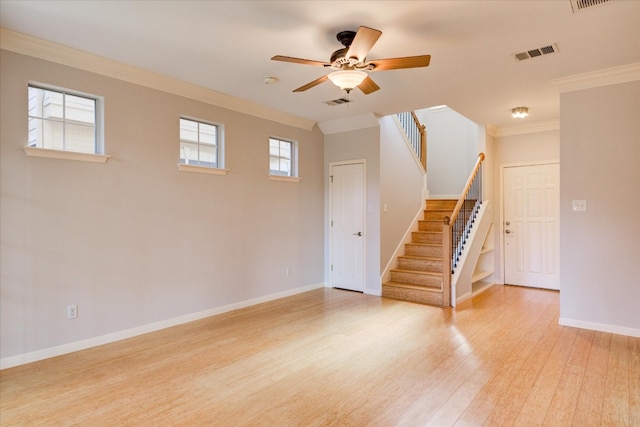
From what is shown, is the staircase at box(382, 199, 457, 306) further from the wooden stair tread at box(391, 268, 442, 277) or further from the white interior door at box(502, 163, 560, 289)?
the white interior door at box(502, 163, 560, 289)

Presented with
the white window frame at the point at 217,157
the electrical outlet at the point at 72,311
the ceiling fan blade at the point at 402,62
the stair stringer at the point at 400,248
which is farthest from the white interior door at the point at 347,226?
the electrical outlet at the point at 72,311

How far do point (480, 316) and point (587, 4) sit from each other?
335 cm

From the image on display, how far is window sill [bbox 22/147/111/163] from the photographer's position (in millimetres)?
3105

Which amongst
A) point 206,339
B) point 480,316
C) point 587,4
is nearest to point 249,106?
point 206,339

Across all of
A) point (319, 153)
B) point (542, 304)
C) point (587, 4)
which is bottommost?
point (542, 304)

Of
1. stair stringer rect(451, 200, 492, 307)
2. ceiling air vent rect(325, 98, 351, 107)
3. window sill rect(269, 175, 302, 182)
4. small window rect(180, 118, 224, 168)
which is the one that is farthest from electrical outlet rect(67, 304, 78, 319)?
stair stringer rect(451, 200, 492, 307)

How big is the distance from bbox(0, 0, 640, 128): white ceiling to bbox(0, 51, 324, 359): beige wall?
505 mm

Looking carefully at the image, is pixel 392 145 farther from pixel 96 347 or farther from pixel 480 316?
pixel 96 347

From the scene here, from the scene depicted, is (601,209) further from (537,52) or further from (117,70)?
(117,70)

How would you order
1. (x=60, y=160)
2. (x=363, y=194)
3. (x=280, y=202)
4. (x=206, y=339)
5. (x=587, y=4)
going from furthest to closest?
1. (x=363, y=194)
2. (x=280, y=202)
3. (x=206, y=339)
4. (x=60, y=160)
5. (x=587, y=4)

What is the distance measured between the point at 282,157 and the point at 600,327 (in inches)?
179

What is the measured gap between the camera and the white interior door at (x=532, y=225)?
19.6 ft

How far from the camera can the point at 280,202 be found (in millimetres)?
5422

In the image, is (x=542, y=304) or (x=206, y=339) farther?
(x=542, y=304)
